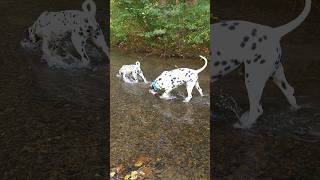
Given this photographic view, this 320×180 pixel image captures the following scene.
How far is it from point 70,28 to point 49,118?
281cm

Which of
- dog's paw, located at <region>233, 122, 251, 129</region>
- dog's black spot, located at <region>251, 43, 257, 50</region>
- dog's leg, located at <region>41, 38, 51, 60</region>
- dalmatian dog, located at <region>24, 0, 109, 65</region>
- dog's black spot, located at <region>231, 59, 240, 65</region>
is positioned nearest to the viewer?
dog's paw, located at <region>233, 122, 251, 129</region>

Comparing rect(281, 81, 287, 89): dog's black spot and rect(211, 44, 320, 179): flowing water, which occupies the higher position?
rect(281, 81, 287, 89): dog's black spot

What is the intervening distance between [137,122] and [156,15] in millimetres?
4548

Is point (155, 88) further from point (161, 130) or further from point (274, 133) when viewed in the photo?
point (274, 133)

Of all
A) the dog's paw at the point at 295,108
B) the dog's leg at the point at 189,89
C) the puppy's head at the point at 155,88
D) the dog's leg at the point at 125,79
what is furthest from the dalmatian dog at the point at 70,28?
the dog's paw at the point at 295,108

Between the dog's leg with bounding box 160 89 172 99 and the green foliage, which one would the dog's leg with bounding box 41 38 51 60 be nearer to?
the green foliage

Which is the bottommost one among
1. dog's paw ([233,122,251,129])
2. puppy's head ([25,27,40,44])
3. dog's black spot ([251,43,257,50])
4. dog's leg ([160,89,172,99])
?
dog's paw ([233,122,251,129])

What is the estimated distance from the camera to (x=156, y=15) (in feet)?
34.0

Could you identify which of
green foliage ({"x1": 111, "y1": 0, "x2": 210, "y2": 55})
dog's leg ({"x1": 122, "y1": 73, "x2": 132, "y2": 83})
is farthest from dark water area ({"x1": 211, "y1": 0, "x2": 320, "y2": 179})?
green foliage ({"x1": 111, "y1": 0, "x2": 210, "y2": 55})

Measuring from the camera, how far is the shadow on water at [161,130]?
5.33 m

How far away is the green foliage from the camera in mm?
10203

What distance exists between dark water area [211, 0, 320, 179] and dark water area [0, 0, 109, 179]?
1.61 meters

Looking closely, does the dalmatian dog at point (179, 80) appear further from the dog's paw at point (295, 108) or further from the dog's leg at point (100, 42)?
the dog's leg at point (100, 42)

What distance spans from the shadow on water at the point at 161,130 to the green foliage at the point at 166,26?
2.27 meters
